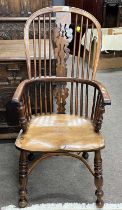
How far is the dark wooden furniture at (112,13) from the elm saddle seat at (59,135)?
3.51 meters

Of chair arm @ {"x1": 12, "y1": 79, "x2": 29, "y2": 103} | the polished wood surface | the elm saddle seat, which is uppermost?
the polished wood surface

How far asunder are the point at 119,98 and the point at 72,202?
1.65m

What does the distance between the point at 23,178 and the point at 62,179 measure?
387mm

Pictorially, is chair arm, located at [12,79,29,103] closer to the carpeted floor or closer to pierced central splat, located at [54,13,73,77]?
pierced central splat, located at [54,13,73,77]

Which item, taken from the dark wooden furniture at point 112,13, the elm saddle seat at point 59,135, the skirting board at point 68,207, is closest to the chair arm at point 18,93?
the elm saddle seat at point 59,135

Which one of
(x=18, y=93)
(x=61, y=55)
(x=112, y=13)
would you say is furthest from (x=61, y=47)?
(x=112, y=13)

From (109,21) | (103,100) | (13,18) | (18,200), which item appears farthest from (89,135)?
(109,21)

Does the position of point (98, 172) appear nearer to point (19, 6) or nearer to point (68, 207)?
point (68, 207)

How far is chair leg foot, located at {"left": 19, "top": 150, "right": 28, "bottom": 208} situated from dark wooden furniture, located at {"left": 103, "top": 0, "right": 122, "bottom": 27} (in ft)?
12.6

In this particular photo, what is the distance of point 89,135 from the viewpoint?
1564 mm

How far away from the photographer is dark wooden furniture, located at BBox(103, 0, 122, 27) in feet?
15.7

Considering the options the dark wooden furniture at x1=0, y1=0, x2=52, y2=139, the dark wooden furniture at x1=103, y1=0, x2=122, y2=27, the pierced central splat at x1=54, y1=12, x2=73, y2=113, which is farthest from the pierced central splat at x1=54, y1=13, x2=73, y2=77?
the dark wooden furniture at x1=103, y1=0, x2=122, y2=27

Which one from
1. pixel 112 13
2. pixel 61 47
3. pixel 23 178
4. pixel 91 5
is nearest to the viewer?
pixel 23 178

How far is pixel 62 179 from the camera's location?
189cm
